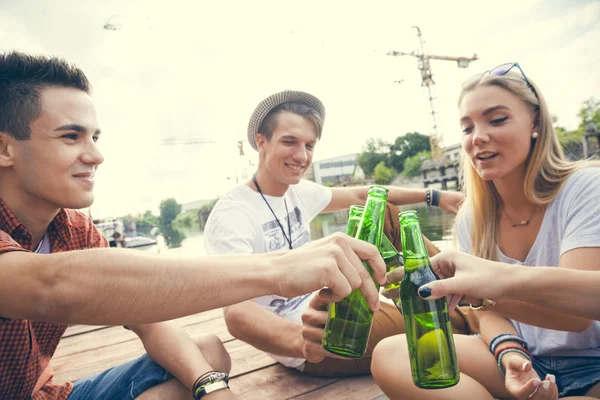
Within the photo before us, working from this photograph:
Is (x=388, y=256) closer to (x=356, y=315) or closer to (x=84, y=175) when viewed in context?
(x=356, y=315)

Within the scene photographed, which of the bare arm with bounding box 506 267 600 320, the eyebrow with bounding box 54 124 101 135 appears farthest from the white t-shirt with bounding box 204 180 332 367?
the bare arm with bounding box 506 267 600 320

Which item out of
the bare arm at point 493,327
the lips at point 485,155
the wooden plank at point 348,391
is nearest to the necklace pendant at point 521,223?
the lips at point 485,155

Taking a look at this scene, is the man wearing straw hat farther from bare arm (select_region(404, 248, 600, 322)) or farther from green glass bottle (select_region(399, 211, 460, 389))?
bare arm (select_region(404, 248, 600, 322))

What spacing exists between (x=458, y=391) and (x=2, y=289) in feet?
5.13

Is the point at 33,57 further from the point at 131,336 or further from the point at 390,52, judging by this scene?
the point at 390,52

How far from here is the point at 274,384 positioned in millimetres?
2016

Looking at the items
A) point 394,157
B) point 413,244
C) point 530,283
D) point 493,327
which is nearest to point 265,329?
point 413,244

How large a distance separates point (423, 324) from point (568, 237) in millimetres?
791

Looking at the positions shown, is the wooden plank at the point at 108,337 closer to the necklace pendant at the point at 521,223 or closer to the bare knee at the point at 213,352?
the bare knee at the point at 213,352

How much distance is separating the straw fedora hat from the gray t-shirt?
1797 millimetres

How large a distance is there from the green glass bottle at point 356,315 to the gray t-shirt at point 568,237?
828 mm

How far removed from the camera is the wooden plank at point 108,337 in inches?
118

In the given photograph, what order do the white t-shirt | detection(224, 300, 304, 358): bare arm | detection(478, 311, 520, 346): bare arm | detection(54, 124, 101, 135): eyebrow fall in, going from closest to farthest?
detection(54, 124, 101, 135): eyebrow → detection(478, 311, 520, 346): bare arm → detection(224, 300, 304, 358): bare arm → the white t-shirt

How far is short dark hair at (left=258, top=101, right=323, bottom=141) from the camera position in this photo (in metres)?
2.76
